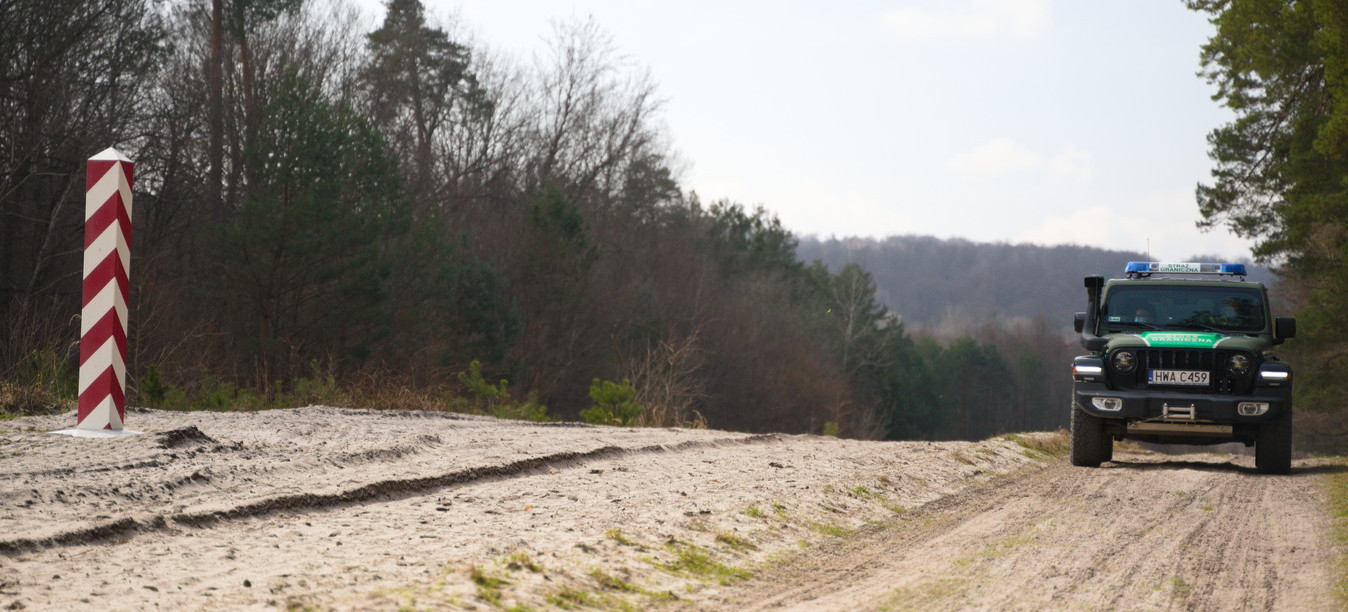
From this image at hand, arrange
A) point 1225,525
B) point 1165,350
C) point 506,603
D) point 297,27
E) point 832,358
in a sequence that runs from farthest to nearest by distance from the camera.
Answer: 1. point 832,358
2. point 297,27
3. point 1165,350
4. point 1225,525
5. point 506,603

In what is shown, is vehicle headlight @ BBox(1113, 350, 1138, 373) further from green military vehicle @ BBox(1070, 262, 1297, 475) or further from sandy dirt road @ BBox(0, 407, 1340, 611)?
sandy dirt road @ BBox(0, 407, 1340, 611)

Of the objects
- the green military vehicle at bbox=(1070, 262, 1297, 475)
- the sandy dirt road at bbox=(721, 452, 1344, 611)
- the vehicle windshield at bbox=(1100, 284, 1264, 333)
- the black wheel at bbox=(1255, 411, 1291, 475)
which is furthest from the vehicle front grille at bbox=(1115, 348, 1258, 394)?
the sandy dirt road at bbox=(721, 452, 1344, 611)

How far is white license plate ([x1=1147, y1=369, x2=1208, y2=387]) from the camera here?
40.1 ft

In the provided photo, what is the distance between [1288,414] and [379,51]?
131 ft

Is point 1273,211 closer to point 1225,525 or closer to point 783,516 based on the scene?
point 1225,525

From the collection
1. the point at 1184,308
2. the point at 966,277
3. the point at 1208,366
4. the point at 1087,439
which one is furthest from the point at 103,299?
the point at 966,277

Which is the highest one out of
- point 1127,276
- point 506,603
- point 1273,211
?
point 1273,211

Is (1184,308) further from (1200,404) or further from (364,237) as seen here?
(364,237)

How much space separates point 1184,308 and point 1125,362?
1.56m

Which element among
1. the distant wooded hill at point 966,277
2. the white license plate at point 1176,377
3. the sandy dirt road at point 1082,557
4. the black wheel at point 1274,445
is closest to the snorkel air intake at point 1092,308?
the white license plate at point 1176,377

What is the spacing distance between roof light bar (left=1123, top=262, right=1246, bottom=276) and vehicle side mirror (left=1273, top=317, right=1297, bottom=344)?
0.93 meters

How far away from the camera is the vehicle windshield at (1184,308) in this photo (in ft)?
43.4

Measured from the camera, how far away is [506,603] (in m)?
4.71

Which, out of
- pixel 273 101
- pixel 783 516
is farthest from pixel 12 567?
pixel 273 101
